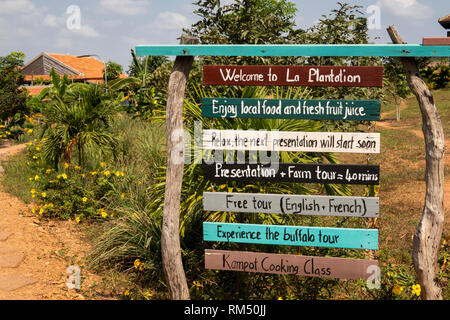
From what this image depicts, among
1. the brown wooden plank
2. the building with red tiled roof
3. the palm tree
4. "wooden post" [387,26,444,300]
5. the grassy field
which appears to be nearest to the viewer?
the brown wooden plank

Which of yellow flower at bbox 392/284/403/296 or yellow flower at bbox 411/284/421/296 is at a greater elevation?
yellow flower at bbox 411/284/421/296

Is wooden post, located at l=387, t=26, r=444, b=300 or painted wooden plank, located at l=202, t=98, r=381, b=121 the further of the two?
painted wooden plank, located at l=202, t=98, r=381, b=121

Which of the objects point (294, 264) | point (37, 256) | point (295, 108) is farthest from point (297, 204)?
point (37, 256)

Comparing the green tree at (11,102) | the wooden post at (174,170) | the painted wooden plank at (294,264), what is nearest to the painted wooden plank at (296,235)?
the painted wooden plank at (294,264)

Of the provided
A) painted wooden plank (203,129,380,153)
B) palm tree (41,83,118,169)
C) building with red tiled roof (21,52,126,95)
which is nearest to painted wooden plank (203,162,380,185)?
painted wooden plank (203,129,380,153)

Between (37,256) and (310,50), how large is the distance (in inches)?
148

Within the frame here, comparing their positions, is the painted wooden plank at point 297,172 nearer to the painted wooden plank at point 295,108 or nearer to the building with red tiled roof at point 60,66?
the painted wooden plank at point 295,108

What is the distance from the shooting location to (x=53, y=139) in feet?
22.3

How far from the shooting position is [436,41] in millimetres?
3369

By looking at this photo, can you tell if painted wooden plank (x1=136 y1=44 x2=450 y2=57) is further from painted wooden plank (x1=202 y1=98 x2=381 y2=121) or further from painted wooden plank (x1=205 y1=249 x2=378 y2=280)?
painted wooden plank (x1=205 y1=249 x2=378 y2=280)

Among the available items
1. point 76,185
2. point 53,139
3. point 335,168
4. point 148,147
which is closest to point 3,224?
point 76,185

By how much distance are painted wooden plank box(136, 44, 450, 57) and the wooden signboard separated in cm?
13

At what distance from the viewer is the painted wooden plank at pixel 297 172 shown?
359cm

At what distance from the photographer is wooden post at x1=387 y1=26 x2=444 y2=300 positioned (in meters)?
3.47
